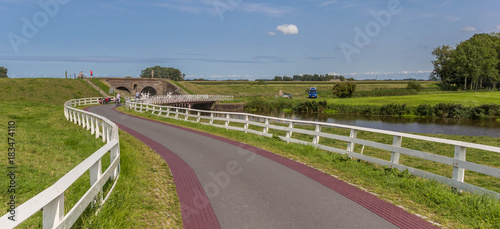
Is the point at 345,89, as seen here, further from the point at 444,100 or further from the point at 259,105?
the point at 444,100

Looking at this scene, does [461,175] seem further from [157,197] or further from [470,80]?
[470,80]

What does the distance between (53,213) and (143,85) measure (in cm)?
9651

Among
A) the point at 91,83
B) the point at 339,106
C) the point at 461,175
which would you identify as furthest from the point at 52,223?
the point at 91,83

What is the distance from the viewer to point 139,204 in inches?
237

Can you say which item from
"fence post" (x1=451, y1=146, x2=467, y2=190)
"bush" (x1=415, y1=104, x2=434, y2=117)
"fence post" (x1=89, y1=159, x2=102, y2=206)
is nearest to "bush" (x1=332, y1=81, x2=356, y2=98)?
"bush" (x1=415, y1=104, x2=434, y2=117)

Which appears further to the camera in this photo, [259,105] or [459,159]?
[259,105]

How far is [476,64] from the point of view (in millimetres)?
84438

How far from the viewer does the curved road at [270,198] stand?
536cm

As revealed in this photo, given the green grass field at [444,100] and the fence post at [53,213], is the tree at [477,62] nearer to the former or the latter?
the green grass field at [444,100]

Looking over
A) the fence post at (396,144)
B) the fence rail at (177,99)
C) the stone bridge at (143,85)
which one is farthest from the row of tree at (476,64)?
the fence post at (396,144)

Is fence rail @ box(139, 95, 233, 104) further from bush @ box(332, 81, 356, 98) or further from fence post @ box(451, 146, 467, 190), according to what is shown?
fence post @ box(451, 146, 467, 190)

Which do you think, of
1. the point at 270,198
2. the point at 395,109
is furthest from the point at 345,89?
the point at 270,198

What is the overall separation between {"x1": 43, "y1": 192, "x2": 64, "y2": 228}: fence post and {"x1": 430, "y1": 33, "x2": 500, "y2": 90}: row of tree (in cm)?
9865

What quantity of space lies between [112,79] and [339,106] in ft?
195
